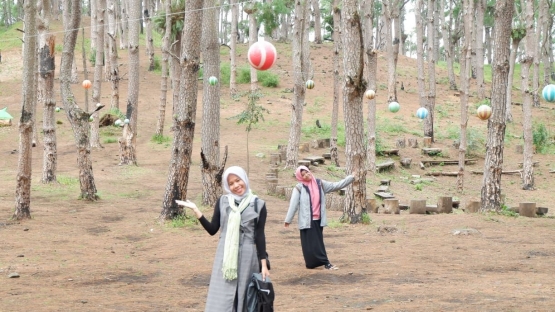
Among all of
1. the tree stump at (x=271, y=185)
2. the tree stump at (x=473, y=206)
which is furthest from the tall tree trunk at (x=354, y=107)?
the tree stump at (x=271, y=185)

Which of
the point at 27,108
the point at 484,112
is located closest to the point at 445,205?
the point at 484,112

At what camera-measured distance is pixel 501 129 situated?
542 inches

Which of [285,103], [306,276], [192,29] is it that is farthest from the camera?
[285,103]

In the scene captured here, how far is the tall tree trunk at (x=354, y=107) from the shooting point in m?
12.7

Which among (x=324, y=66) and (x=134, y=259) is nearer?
(x=134, y=259)

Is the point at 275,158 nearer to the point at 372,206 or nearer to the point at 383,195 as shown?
the point at 383,195

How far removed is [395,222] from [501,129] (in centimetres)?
291

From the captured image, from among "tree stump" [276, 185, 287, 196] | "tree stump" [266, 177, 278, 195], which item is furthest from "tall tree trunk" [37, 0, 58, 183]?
"tree stump" [276, 185, 287, 196]

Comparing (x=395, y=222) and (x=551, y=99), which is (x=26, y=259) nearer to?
(x=395, y=222)

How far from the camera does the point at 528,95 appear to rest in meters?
19.4

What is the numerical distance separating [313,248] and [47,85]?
10.1 meters

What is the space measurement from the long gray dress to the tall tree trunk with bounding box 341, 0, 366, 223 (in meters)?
7.62

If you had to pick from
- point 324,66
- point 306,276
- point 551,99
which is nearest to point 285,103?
point 324,66

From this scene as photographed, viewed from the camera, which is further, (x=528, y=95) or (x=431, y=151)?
(x=431, y=151)
